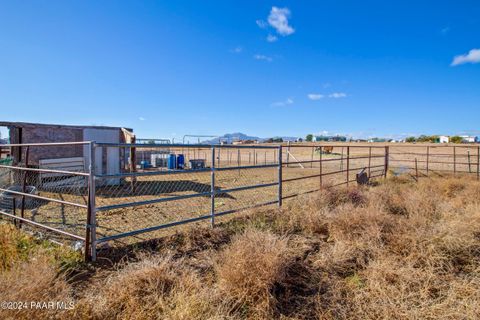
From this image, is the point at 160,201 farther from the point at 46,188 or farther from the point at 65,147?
the point at 65,147

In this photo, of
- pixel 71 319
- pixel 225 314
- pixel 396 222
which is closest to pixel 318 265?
pixel 225 314

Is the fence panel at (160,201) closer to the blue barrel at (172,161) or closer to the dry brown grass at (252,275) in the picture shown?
the dry brown grass at (252,275)

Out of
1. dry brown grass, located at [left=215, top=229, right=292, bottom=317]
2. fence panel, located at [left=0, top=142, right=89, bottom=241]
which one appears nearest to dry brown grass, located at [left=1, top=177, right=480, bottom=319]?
dry brown grass, located at [left=215, top=229, right=292, bottom=317]

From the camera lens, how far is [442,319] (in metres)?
2.58

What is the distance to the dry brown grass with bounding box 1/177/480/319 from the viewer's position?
260 cm

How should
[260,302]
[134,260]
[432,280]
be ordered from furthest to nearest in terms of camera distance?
1. [134,260]
2. [432,280]
3. [260,302]

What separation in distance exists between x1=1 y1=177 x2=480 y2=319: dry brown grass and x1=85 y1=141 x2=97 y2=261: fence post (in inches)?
14.0

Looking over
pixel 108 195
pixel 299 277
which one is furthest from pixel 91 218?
pixel 108 195

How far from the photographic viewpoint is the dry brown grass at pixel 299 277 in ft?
8.54

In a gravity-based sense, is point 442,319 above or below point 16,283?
below

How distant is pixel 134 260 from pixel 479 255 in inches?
201

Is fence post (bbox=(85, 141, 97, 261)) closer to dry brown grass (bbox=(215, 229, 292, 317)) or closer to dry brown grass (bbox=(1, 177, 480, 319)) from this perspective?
dry brown grass (bbox=(1, 177, 480, 319))

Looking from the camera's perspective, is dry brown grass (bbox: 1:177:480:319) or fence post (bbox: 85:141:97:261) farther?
fence post (bbox: 85:141:97:261)

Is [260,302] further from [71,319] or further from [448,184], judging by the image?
[448,184]
